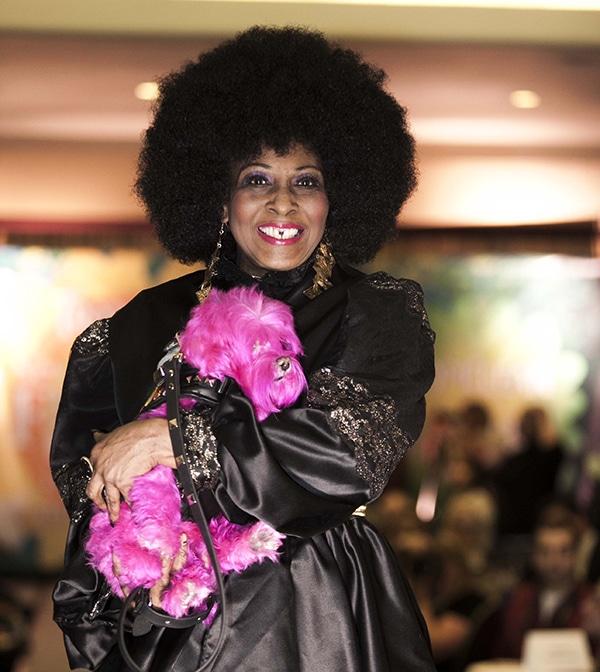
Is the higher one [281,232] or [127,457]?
[281,232]

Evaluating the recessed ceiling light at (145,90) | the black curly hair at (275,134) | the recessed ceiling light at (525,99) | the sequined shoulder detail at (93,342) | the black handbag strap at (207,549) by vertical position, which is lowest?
the black handbag strap at (207,549)

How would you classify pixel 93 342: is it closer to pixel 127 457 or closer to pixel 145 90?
pixel 127 457

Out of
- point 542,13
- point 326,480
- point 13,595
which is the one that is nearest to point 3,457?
point 13,595

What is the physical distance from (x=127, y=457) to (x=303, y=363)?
1.34ft

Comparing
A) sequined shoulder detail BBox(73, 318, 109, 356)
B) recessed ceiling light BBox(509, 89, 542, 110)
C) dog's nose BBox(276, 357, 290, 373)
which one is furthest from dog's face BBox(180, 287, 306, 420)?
recessed ceiling light BBox(509, 89, 542, 110)

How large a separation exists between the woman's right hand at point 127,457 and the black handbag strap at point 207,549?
1.2 inches

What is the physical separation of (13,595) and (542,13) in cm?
438

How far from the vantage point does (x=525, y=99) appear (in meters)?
5.94

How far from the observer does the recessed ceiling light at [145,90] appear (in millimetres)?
5766

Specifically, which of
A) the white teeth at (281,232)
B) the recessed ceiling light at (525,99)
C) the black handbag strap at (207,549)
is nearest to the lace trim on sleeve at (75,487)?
the black handbag strap at (207,549)

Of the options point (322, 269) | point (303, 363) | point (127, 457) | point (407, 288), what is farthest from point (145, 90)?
point (127, 457)

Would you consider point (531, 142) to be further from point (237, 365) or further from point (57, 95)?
point (237, 365)

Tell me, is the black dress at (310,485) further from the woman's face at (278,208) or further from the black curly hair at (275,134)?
the black curly hair at (275,134)

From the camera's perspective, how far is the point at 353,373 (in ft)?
6.82
